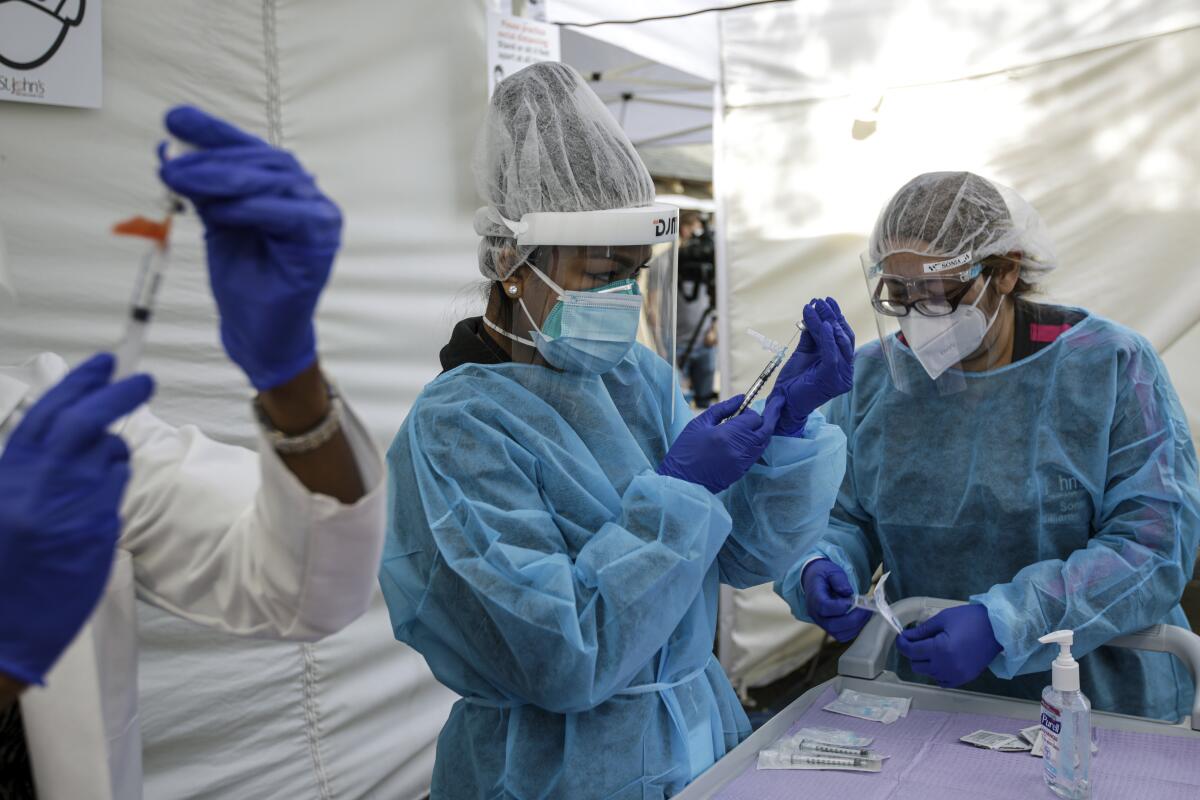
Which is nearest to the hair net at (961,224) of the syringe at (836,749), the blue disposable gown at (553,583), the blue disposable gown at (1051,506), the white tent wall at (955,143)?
the blue disposable gown at (1051,506)

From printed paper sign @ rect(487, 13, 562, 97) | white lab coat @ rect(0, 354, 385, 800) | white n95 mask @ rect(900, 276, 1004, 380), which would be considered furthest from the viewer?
printed paper sign @ rect(487, 13, 562, 97)

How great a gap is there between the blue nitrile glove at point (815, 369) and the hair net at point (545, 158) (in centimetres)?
44

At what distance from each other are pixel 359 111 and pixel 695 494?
1.74 meters

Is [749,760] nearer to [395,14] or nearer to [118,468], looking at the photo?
[118,468]

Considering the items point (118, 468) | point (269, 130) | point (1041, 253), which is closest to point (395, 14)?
point (269, 130)

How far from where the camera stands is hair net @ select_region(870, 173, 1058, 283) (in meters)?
1.98

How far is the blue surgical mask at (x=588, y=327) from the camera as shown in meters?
1.49

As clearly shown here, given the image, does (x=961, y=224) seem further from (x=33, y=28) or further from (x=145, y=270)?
(x=33, y=28)

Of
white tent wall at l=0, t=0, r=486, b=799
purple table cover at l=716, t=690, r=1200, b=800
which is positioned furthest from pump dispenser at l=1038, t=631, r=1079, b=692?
white tent wall at l=0, t=0, r=486, b=799

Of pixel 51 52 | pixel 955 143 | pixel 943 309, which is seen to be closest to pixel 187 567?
pixel 51 52

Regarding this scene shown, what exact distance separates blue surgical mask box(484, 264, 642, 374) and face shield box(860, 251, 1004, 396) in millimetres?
703

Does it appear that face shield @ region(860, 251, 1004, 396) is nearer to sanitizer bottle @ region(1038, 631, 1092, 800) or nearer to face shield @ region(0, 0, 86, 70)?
sanitizer bottle @ region(1038, 631, 1092, 800)

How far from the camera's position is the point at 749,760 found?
163cm

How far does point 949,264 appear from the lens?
6.41ft
